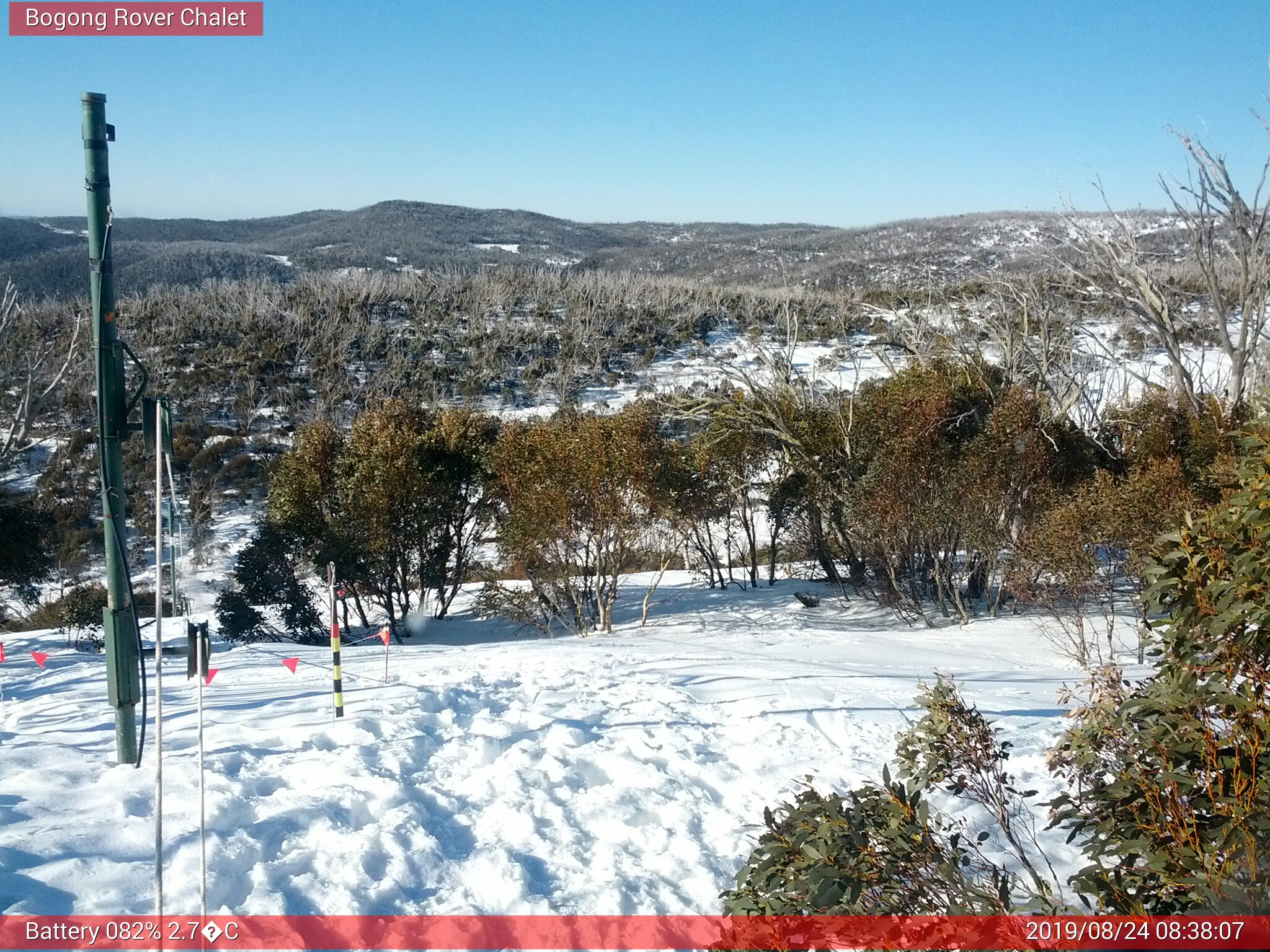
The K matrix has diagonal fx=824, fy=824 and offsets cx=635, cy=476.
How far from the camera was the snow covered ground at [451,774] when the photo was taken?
3861 millimetres

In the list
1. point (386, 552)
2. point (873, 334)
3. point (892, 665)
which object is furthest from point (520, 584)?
point (873, 334)

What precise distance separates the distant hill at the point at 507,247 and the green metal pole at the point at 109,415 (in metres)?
53.2

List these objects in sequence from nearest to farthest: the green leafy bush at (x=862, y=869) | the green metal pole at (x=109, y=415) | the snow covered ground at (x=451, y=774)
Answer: the green leafy bush at (x=862, y=869) < the snow covered ground at (x=451, y=774) < the green metal pole at (x=109, y=415)

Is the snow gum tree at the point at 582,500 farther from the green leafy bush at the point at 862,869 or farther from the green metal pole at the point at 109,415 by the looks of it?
the green leafy bush at the point at 862,869

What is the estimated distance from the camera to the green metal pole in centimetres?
432

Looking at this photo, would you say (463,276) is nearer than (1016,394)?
No

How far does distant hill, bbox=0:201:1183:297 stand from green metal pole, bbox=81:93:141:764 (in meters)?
53.2

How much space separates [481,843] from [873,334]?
4527 cm

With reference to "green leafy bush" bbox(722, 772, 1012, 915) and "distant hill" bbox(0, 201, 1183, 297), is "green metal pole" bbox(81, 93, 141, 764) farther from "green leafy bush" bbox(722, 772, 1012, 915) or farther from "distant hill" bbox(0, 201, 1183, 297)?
"distant hill" bbox(0, 201, 1183, 297)

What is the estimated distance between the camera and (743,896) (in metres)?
2.65

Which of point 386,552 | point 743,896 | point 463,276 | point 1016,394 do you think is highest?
point 463,276

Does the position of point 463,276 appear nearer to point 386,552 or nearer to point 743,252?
point 743,252
